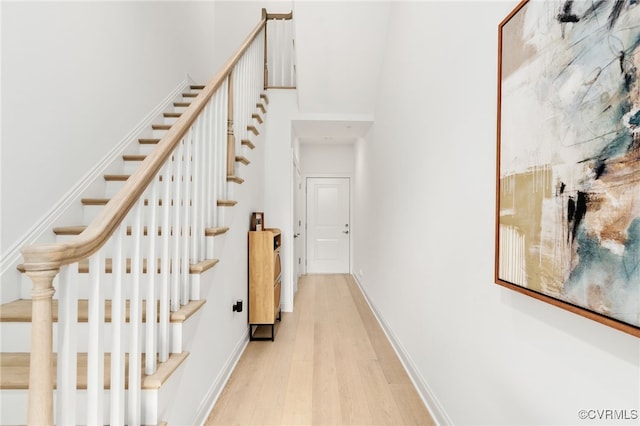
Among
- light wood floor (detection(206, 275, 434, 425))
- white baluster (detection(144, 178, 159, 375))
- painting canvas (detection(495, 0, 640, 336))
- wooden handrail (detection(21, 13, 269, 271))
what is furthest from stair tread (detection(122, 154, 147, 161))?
painting canvas (detection(495, 0, 640, 336))

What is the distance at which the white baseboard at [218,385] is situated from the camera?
1.85 m

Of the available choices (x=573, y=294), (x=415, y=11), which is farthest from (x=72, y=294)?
(x=415, y=11)

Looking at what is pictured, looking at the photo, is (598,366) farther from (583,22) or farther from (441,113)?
(441,113)

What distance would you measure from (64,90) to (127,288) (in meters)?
1.51

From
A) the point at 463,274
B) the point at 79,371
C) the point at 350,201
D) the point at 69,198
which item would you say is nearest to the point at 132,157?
the point at 69,198

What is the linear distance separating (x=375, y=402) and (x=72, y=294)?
189 cm

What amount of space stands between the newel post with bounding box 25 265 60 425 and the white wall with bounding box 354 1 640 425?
55.4 inches

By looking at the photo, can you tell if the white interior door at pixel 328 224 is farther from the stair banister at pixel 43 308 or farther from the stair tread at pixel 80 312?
the stair banister at pixel 43 308

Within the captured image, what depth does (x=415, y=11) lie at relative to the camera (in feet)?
7.71

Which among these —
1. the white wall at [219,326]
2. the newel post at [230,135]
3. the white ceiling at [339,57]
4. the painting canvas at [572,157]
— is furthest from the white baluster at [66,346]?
the white ceiling at [339,57]

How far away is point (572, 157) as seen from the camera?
2.78ft

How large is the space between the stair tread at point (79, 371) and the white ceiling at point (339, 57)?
3.20 m

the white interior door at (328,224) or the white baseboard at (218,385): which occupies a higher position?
the white interior door at (328,224)

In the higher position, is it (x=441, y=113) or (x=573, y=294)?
(x=441, y=113)
